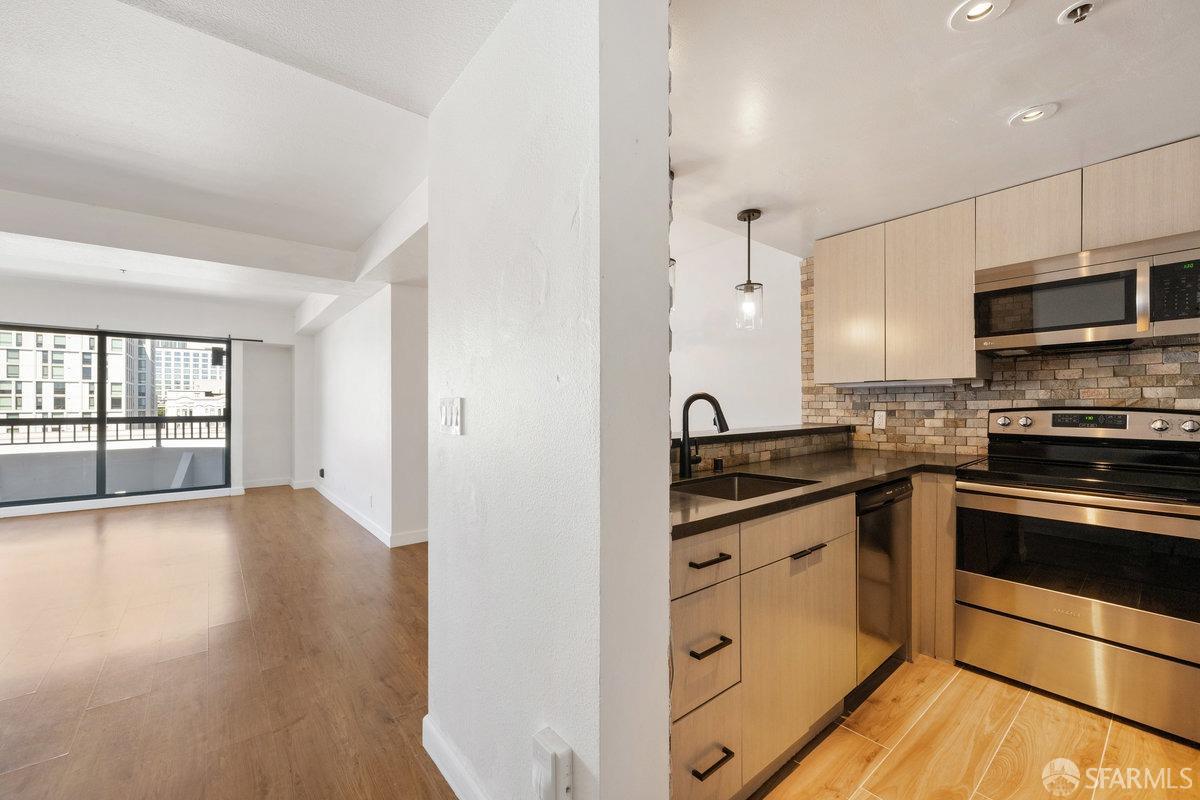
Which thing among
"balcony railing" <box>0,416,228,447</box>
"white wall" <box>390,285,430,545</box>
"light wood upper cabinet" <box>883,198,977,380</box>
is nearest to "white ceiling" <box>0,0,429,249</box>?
"white wall" <box>390,285,430,545</box>

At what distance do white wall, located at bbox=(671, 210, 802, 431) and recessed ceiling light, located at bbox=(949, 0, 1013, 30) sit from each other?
215 cm

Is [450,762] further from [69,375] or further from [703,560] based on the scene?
[69,375]

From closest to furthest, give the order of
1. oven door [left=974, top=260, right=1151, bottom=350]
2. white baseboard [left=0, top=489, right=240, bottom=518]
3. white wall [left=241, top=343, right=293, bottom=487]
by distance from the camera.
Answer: oven door [left=974, top=260, right=1151, bottom=350] < white baseboard [left=0, top=489, right=240, bottom=518] < white wall [left=241, top=343, right=293, bottom=487]

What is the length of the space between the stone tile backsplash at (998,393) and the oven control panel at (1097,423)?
0.09m

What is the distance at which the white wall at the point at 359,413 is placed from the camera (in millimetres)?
4391

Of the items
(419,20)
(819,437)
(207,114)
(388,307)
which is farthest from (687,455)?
(388,307)

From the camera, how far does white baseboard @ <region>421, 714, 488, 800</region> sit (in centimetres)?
148

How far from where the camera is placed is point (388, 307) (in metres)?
4.30

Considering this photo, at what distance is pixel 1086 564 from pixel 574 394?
2254 millimetres

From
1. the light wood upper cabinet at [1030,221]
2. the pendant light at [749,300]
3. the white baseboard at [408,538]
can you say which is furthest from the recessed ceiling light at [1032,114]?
the white baseboard at [408,538]

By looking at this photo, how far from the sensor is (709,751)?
1.31m

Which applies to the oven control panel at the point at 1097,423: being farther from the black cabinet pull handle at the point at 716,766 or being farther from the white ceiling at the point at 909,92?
the black cabinet pull handle at the point at 716,766

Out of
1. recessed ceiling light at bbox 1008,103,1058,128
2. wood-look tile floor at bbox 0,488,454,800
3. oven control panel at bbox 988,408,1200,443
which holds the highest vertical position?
recessed ceiling light at bbox 1008,103,1058,128

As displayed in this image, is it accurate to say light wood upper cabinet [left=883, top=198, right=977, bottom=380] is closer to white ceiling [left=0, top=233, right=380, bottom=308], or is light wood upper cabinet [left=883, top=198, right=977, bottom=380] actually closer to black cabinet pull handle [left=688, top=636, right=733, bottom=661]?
black cabinet pull handle [left=688, top=636, right=733, bottom=661]
